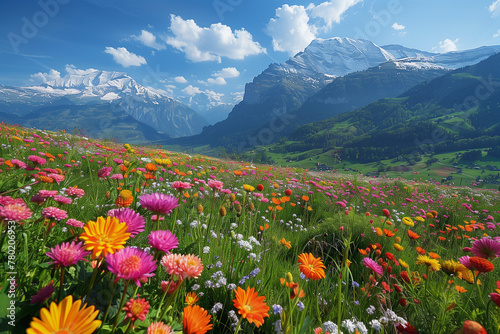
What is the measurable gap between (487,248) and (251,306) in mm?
1855

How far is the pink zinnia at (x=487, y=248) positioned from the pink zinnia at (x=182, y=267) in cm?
208

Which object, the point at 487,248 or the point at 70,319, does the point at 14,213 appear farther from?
the point at 487,248

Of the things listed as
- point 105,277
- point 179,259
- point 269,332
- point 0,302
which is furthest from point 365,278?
point 0,302

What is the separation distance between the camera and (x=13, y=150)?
3951mm

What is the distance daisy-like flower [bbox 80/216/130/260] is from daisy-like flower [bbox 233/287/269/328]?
0.50 metres

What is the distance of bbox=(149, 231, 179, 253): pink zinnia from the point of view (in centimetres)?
78

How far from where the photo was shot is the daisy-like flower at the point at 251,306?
34.4 inches

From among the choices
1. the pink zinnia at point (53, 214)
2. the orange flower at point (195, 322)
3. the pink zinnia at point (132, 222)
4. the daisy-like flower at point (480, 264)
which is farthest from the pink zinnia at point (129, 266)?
the daisy-like flower at point (480, 264)

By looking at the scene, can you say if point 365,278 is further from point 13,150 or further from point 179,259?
point 13,150

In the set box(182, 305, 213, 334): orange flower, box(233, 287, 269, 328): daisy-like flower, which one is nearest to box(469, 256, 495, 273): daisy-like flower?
box(233, 287, 269, 328): daisy-like flower

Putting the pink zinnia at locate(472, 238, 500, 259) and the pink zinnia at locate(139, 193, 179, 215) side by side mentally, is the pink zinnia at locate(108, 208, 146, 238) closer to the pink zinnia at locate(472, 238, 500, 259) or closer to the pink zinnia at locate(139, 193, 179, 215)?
the pink zinnia at locate(139, 193, 179, 215)

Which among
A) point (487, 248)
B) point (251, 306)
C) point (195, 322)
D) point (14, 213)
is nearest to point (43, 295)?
point (14, 213)

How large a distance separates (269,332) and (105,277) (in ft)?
3.35

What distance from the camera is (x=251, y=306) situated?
0.95 metres
